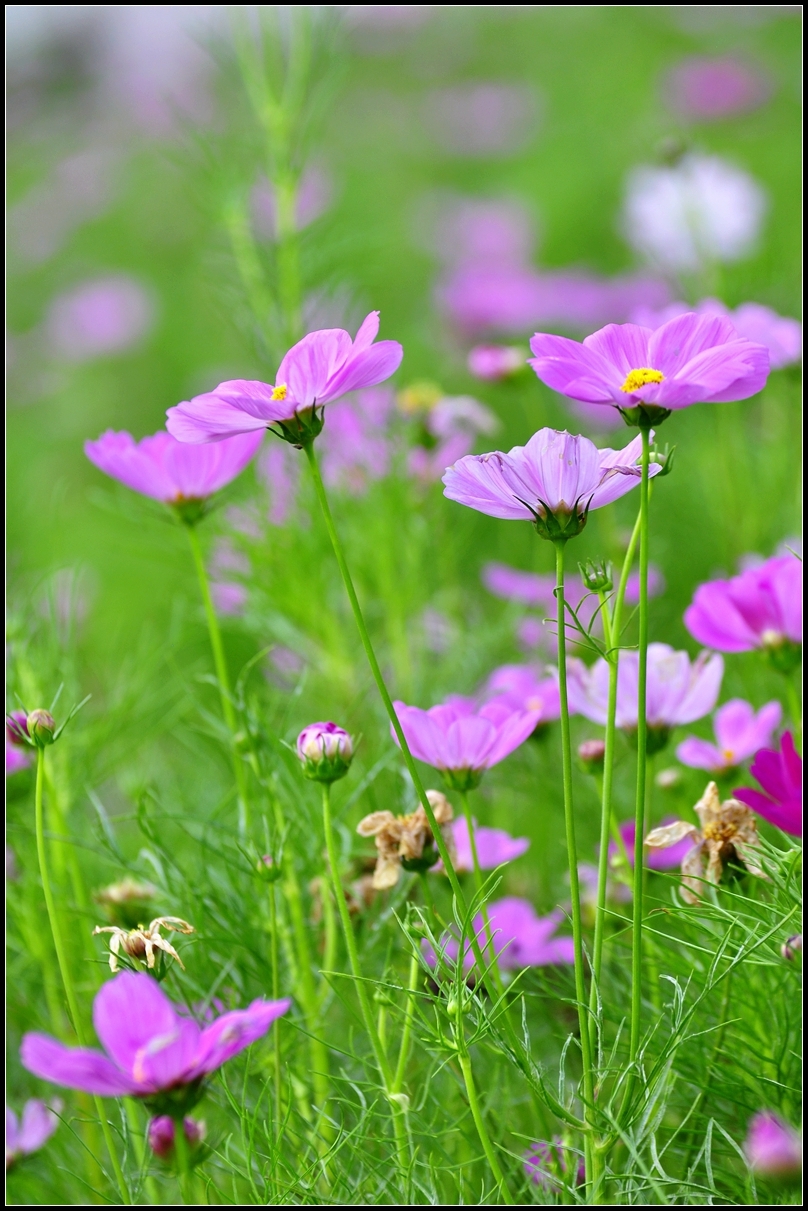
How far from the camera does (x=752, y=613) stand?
1.48 feet

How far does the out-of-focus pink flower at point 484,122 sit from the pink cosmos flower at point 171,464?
2504 mm

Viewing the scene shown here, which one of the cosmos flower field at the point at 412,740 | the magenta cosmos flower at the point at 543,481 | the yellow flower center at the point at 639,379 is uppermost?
the yellow flower center at the point at 639,379

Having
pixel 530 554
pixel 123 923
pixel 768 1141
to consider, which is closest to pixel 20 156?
pixel 530 554

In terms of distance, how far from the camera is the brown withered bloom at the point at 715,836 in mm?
382

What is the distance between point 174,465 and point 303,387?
143 millimetres

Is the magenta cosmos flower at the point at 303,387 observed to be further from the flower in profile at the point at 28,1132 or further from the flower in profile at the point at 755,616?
the flower in profile at the point at 28,1132

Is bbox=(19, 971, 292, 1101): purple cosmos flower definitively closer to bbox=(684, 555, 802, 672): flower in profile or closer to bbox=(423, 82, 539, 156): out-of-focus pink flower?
bbox=(684, 555, 802, 672): flower in profile

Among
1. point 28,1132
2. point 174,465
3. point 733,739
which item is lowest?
point 28,1132

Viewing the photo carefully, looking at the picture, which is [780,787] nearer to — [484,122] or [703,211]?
[703,211]

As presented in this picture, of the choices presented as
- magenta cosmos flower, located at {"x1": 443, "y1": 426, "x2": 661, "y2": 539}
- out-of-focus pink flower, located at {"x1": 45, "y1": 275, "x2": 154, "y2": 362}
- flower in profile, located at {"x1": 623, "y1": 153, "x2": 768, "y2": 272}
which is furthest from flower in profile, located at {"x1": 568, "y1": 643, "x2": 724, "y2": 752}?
out-of-focus pink flower, located at {"x1": 45, "y1": 275, "x2": 154, "y2": 362}

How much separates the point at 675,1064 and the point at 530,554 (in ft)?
2.17

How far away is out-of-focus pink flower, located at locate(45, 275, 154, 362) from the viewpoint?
2193 millimetres

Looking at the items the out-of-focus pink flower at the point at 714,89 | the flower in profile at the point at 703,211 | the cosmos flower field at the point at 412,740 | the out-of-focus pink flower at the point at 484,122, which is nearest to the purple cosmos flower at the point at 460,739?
the cosmos flower field at the point at 412,740

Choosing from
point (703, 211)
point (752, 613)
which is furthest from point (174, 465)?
point (703, 211)
